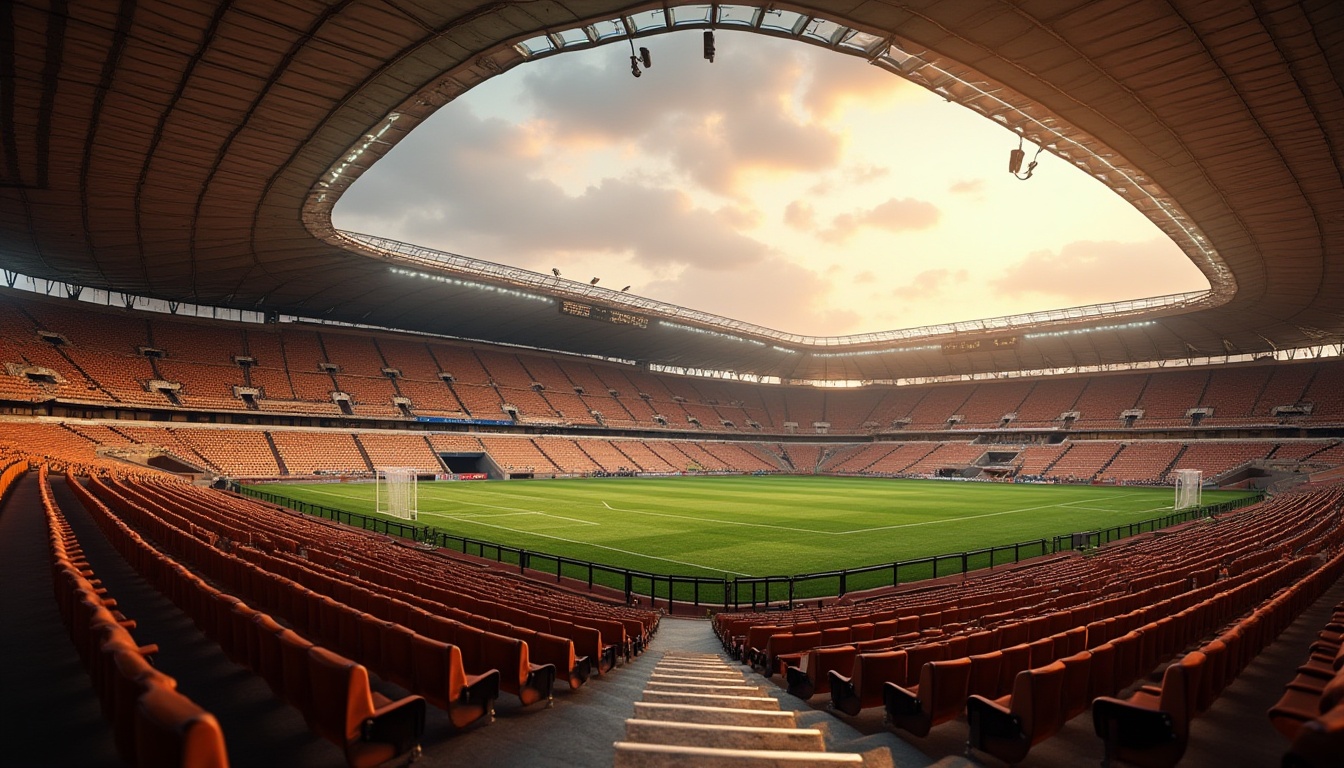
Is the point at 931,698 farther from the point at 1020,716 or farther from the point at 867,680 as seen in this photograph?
the point at 867,680

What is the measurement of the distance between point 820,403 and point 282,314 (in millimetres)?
62648

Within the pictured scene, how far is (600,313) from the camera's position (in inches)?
1950

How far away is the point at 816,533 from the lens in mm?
26109

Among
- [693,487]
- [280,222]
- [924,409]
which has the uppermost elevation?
[280,222]

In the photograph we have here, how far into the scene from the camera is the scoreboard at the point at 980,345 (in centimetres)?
5828

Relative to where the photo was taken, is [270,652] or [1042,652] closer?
[270,652]

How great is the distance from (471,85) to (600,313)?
31587 millimetres

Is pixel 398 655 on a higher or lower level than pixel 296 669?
lower

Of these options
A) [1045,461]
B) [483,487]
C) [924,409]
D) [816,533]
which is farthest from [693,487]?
[924,409]

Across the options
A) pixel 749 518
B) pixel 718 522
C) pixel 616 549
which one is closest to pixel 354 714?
pixel 616 549

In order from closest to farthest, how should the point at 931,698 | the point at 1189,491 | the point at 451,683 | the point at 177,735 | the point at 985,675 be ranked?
the point at 177,735, the point at 451,683, the point at 931,698, the point at 985,675, the point at 1189,491

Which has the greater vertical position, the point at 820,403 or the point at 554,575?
the point at 820,403

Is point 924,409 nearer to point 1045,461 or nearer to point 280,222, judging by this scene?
point 1045,461

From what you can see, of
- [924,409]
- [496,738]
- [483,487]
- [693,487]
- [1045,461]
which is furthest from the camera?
[924,409]
